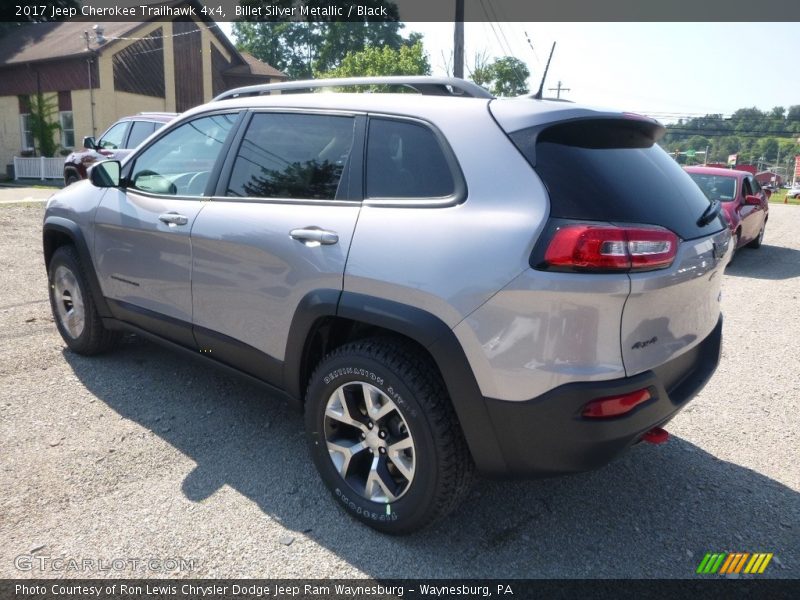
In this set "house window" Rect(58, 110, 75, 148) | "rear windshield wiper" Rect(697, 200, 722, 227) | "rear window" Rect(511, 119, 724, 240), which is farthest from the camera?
"house window" Rect(58, 110, 75, 148)

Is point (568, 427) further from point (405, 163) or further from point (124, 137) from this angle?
point (124, 137)

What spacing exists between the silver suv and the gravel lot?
0.34 metres

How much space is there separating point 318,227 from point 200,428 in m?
1.63

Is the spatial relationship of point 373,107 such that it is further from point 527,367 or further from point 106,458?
point 106,458

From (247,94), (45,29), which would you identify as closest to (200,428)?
(247,94)

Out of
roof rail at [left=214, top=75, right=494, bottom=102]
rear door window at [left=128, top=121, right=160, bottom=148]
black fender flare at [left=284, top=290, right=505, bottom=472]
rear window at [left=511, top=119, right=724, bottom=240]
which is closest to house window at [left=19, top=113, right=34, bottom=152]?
rear door window at [left=128, top=121, right=160, bottom=148]

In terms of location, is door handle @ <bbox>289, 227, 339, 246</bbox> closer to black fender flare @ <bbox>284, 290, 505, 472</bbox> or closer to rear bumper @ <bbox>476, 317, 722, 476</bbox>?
black fender flare @ <bbox>284, 290, 505, 472</bbox>

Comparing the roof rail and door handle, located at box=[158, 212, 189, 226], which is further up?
the roof rail

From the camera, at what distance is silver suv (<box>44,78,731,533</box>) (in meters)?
2.33

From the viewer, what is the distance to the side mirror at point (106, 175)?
4.18 meters

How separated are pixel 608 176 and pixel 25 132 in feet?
109

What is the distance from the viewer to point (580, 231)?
7.53 feet

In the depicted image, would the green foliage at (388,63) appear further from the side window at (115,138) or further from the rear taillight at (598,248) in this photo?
the rear taillight at (598,248)

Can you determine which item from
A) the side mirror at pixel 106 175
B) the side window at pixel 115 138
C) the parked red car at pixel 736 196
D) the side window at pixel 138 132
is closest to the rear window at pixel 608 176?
the side mirror at pixel 106 175
